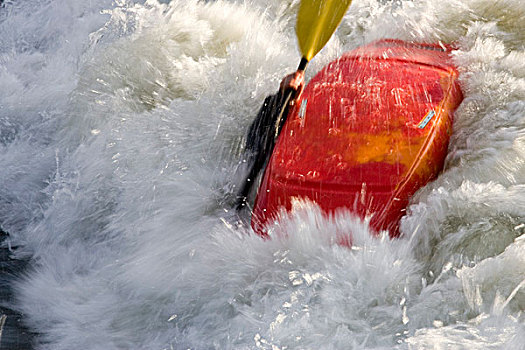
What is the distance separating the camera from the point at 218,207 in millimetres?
2133

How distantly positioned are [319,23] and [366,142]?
28.7 inches

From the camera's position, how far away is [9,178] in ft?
8.55

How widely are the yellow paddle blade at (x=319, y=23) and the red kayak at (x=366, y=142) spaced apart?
0.23 m

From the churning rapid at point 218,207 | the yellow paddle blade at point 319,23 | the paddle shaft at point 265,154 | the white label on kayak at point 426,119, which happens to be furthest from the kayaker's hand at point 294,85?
the white label on kayak at point 426,119

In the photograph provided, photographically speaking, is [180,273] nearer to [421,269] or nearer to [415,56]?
[421,269]

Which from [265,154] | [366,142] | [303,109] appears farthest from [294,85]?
[366,142]

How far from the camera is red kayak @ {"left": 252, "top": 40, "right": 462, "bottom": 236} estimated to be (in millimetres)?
1753

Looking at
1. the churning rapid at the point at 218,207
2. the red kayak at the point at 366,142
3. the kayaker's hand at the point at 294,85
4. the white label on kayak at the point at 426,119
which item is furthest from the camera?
the kayaker's hand at the point at 294,85

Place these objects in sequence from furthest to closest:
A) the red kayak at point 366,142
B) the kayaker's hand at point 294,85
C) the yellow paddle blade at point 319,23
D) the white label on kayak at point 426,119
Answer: the yellow paddle blade at point 319,23 < the kayaker's hand at point 294,85 < the white label on kayak at point 426,119 < the red kayak at point 366,142

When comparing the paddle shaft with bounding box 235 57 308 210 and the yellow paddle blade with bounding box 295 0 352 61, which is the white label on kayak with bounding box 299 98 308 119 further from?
the yellow paddle blade with bounding box 295 0 352 61

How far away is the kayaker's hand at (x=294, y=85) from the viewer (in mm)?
2146

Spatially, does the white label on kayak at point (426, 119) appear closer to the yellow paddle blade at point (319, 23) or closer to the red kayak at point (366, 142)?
the red kayak at point (366, 142)

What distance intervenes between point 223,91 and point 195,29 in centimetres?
57

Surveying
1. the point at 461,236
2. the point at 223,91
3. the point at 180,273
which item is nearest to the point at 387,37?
the point at 223,91
